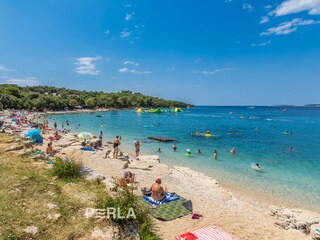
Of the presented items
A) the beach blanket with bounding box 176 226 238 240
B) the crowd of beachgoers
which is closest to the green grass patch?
the crowd of beachgoers

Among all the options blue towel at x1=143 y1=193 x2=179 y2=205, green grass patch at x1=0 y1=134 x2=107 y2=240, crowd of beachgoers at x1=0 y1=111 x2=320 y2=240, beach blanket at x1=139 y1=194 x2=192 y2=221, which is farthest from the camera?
blue towel at x1=143 y1=193 x2=179 y2=205

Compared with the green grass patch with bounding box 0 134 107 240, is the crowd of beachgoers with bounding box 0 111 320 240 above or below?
below

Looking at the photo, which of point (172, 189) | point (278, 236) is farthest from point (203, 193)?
point (278, 236)

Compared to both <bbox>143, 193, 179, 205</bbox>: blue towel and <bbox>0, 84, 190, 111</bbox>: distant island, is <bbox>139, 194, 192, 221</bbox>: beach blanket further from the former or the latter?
<bbox>0, 84, 190, 111</bbox>: distant island

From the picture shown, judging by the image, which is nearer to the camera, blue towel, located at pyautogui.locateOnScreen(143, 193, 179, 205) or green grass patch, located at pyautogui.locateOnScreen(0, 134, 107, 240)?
green grass patch, located at pyautogui.locateOnScreen(0, 134, 107, 240)

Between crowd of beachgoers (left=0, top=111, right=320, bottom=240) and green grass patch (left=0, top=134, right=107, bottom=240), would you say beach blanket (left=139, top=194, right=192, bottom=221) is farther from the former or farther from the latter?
green grass patch (left=0, top=134, right=107, bottom=240)

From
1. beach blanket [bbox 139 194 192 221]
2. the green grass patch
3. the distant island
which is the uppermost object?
the distant island

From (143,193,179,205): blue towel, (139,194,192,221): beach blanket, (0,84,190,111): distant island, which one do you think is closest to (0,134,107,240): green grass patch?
(139,194,192,221): beach blanket

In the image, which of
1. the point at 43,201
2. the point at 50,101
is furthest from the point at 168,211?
the point at 50,101

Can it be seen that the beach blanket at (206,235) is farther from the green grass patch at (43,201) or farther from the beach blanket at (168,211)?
the green grass patch at (43,201)

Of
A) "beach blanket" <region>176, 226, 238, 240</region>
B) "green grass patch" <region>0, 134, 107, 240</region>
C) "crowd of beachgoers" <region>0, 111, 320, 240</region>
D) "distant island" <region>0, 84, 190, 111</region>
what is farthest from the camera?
"distant island" <region>0, 84, 190, 111</region>

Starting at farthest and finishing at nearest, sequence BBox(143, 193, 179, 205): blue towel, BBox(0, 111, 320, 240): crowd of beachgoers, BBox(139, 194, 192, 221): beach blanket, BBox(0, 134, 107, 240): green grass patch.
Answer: BBox(143, 193, 179, 205): blue towel → BBox(139, 194, 192, 221): beach blanket → BBox(0, 111, 320, 240): crowd of beachgoers → BBox(0, 134, 107, 240): green grass patch

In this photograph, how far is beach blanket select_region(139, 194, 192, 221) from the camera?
8.36 metres

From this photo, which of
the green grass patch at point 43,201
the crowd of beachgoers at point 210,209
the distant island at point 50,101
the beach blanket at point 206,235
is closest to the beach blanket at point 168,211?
the crowd of beachgoers at point 210,209
